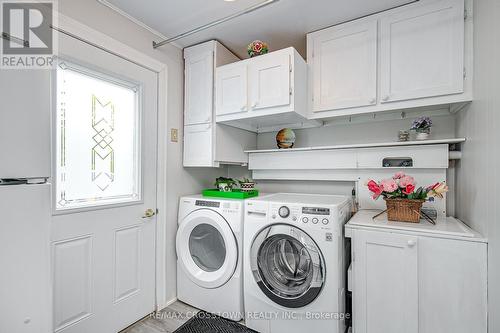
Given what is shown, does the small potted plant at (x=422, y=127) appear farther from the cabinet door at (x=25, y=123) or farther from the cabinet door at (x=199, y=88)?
the cabinet door at (x=25, y=123)

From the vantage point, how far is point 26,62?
0.68m

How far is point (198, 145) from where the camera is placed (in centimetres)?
225

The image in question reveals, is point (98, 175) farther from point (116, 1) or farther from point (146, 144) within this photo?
point (116, 1)

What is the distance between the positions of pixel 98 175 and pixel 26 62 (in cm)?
121

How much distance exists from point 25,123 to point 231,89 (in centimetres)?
159

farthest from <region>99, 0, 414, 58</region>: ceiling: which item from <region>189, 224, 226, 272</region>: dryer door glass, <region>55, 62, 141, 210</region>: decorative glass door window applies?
<region>189, 224, 226, 272</region>: dryer door glass

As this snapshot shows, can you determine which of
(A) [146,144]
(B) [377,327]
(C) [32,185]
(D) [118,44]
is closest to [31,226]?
(C) [32,185]

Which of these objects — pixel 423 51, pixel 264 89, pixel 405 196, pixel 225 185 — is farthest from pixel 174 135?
pixel 423 51

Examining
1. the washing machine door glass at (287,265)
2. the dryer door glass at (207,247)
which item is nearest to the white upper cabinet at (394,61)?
the washing machine door glass at (287,265)

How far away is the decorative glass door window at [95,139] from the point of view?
1538 mm

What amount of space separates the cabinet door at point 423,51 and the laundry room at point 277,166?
0.03 feet

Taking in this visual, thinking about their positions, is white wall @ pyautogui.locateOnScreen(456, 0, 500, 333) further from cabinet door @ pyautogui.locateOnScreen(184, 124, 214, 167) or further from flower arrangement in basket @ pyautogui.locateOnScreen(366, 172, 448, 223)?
cabinet door @ pyautogui.locateOnScreen(184, 124, 214, 167)

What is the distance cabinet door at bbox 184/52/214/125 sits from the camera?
86.3 inches

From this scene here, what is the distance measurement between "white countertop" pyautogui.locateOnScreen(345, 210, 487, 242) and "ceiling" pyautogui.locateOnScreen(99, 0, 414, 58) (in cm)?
151
